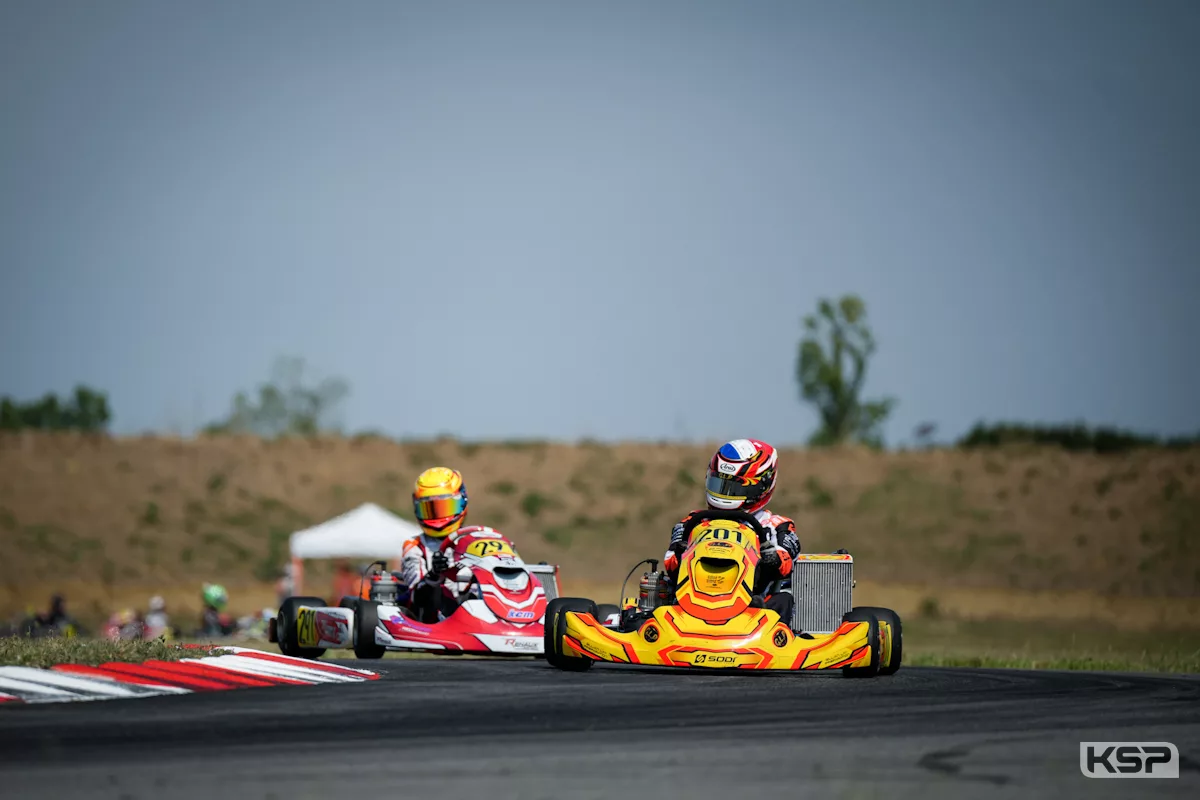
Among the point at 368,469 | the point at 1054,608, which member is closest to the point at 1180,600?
the point at 1054,608

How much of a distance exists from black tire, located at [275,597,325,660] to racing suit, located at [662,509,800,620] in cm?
430

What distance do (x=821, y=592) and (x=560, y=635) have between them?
2.26 m

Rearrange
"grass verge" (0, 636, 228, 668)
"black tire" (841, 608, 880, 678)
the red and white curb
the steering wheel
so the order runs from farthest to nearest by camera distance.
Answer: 1. the steering wheel
2. "black tire" (841, 608, 880, 678)
3. "grass verge" (0, 636, 228, 668)
4. the red and white curb

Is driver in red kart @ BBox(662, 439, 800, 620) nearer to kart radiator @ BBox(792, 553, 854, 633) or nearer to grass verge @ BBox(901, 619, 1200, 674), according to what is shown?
kart radiator @ BBox(792, 553, 854, 633)

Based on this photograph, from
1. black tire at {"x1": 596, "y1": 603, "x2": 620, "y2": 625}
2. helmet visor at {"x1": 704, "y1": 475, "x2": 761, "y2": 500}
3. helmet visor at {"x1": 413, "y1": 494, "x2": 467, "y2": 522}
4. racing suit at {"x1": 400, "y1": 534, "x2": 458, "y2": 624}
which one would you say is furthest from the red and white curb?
helmet visor at {"x1": 413, "y1": 494, "x2": 467, "y2": 522}

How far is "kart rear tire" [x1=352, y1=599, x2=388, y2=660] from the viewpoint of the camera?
46.9ft

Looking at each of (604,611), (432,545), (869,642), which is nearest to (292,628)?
(432,545)

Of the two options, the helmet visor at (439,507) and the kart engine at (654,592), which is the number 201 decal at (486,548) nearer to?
the helmet visor at (439,507)

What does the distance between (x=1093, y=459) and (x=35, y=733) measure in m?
55.3

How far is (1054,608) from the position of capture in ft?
145

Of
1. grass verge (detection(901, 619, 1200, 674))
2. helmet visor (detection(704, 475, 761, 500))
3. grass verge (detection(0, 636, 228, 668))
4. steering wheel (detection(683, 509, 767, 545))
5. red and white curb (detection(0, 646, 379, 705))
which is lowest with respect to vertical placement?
grass verge (detection(901, 619, 1200, 674))

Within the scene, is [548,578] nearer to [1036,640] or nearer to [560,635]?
[560,635]

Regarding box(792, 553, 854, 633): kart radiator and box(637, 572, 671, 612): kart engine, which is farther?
box(792, 553, 854, 633): kart radiator

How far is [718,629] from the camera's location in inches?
450
